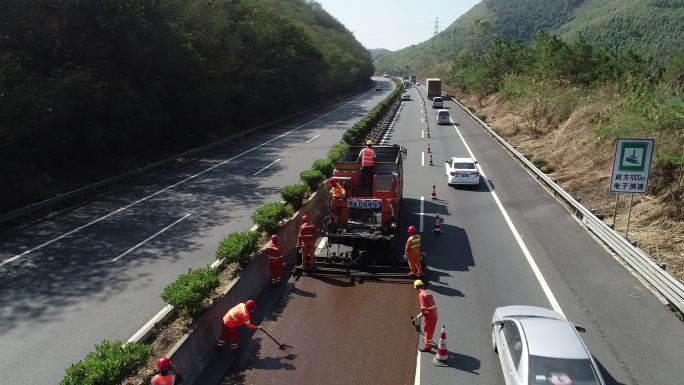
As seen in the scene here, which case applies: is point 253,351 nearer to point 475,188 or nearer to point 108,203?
point 108,203

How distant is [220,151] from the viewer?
1367 inches

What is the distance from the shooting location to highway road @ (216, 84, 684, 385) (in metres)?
9.26

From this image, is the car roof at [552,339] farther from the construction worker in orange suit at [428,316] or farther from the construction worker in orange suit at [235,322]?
the construction worker in orange suit at [235,322]

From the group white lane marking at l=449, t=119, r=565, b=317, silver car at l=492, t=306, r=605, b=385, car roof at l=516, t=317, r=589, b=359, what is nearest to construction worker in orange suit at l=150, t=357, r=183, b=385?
silver car at l=492, t=306, r=605, b=385

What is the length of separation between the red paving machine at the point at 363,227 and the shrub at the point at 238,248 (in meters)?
1.65

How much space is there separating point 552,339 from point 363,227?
7060 millimetres

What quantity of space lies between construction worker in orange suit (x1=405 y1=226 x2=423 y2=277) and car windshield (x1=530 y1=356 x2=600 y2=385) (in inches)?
201

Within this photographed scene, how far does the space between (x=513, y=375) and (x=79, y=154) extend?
24.6 meters

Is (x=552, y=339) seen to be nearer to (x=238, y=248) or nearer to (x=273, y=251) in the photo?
(x=273, y=251)

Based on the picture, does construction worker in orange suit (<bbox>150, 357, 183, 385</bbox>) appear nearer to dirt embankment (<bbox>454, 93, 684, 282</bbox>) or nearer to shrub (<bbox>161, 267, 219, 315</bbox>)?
shrub (<bbox>161, 267, 219, 315</bbox>)

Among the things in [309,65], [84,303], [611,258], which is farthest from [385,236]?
[309,65]

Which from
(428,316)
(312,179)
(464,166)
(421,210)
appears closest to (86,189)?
(312,179)

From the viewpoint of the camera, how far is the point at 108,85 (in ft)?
83.3

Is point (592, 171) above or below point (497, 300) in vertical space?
below
